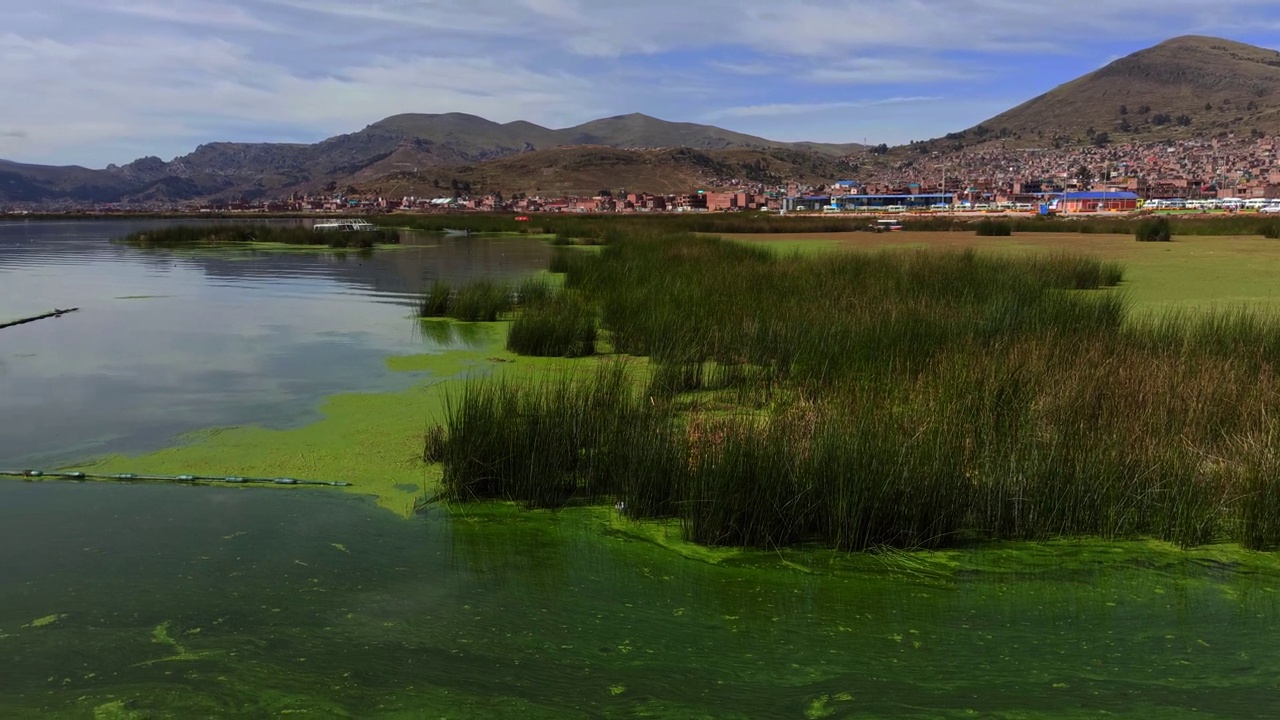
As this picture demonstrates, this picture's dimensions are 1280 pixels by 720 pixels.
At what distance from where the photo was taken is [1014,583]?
392 centimetres

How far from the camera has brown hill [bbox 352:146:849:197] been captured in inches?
5113

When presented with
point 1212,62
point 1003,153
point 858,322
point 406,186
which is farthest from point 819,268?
point 1212,62

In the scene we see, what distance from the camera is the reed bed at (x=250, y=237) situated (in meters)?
33.8

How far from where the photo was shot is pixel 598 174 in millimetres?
135000

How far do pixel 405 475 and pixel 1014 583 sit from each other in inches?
140

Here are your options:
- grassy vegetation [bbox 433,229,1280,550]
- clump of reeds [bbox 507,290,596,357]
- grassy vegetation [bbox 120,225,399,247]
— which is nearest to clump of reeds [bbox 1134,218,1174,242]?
grassy vegetation [bbox 433,229,1280,550]

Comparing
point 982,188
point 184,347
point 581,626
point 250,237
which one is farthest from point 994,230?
point 982,188

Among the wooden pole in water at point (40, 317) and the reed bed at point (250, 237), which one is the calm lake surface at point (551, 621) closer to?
the wooden pole in water at point (40, 317)

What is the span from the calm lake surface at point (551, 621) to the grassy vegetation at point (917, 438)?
219 mm

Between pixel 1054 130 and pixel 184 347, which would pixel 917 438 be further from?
pixel 1054 130

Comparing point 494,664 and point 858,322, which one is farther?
point 858,322

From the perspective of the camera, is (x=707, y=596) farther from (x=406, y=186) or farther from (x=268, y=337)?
(x=406, y=186)

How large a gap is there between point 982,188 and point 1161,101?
75.6m

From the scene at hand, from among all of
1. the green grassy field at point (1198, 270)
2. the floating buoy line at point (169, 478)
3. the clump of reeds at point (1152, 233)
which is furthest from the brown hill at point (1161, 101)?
the floating buoy line at point (169, 478)
